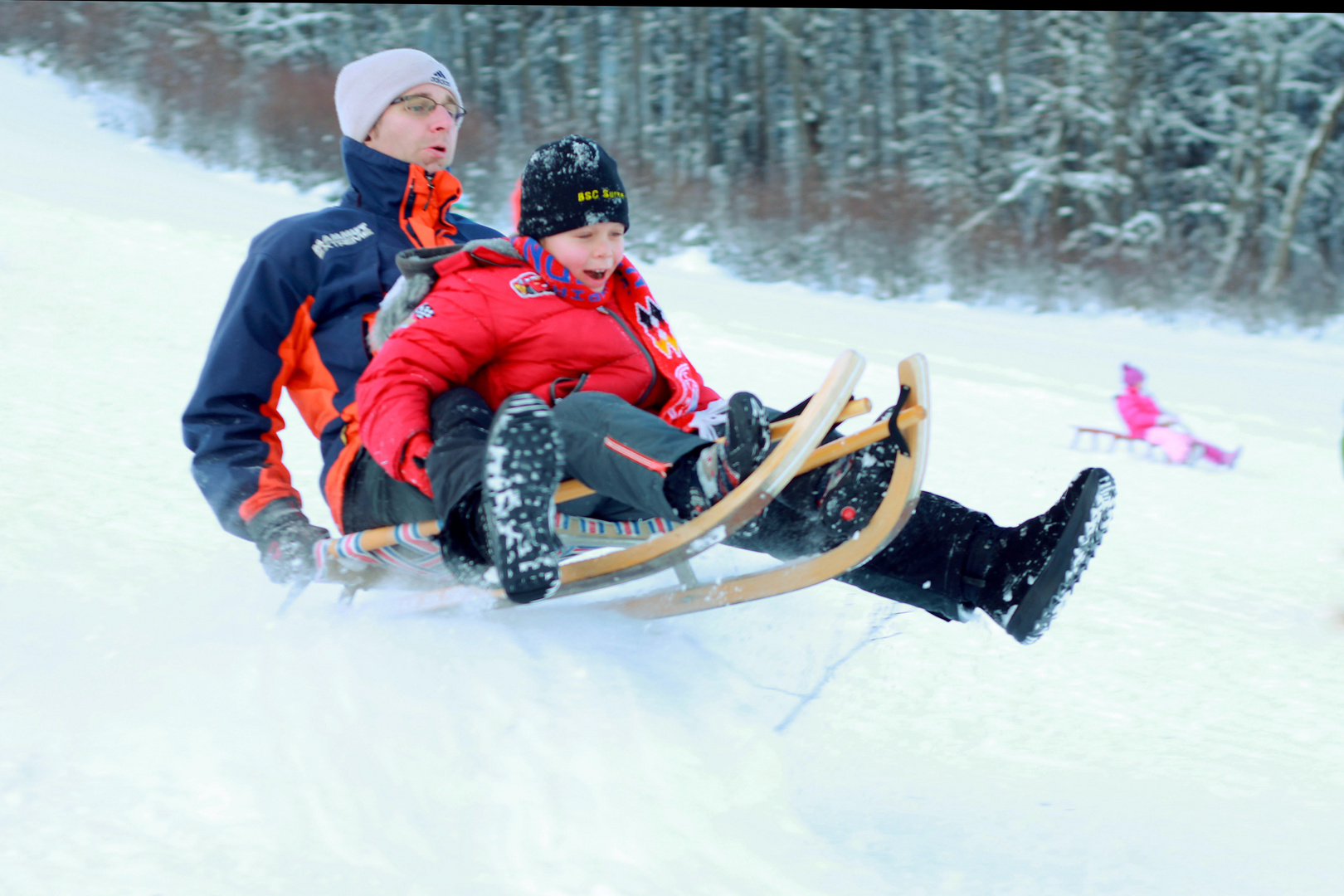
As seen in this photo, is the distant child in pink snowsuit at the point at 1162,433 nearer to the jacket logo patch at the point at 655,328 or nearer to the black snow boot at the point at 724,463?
the jacket logo patch at the point at 655,328

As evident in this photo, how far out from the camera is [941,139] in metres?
12.1

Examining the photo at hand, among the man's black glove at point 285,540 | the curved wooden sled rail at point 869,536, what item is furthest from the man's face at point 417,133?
the curved wooden sled rail at point 869,536

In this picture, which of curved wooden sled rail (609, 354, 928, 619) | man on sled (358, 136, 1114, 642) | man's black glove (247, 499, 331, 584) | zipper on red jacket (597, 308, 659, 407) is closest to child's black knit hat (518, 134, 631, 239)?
man on sled (358, 136, 1114, 642)

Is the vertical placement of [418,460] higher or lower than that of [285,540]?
higher

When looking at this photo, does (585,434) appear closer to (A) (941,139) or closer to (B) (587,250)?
(B) (587,250)

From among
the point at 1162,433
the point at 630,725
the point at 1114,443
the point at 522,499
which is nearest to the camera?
the point at 522,499

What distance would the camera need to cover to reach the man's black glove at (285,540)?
1938 millimetres

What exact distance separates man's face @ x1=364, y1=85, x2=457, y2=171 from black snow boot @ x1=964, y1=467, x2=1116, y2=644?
1.31 m

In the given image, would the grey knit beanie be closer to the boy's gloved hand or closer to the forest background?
the boy's gloved hand

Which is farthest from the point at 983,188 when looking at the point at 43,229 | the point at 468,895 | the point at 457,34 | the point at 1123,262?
the point at 468,895

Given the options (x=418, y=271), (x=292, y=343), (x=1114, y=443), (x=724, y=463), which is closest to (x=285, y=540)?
(x=292, y=343)

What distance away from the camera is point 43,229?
18.0ft

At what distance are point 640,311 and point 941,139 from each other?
11098 millimetres

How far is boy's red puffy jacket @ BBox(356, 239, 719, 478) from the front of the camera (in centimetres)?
169
